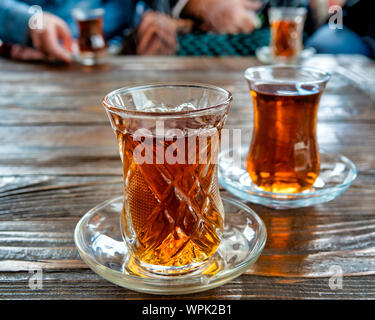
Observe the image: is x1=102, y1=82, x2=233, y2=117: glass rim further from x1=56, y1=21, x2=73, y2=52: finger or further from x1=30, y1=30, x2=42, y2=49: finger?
x1=56, y1=21, x2=73, y2=52: finger

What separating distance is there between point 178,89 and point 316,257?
224mm

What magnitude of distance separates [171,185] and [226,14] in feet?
6.87

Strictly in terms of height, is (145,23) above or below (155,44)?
above

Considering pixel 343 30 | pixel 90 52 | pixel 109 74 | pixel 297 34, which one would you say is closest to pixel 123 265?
pixel 109 74

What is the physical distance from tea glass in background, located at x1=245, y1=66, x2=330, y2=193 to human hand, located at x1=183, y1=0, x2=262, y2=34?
6.12 ft

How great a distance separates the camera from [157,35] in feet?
7.80

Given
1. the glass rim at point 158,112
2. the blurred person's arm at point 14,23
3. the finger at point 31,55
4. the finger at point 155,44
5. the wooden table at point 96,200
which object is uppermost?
the glass rim at point 158,112

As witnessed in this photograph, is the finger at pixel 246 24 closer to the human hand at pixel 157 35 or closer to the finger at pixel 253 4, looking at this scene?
the finger at pixel 253 4

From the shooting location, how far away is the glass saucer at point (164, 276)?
0.38 m

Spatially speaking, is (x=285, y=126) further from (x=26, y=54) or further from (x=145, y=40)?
(x=145, y=40)

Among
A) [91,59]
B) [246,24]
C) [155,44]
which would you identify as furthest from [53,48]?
[246,24]

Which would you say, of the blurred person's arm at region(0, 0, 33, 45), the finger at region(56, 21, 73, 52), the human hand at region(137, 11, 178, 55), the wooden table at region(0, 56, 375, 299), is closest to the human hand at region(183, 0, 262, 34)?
the human hand at region(137, 11, 178, 55)

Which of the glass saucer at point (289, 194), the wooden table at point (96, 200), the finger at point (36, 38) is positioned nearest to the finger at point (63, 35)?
the finger at point (36, 38)

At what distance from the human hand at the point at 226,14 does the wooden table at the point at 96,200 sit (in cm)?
120
